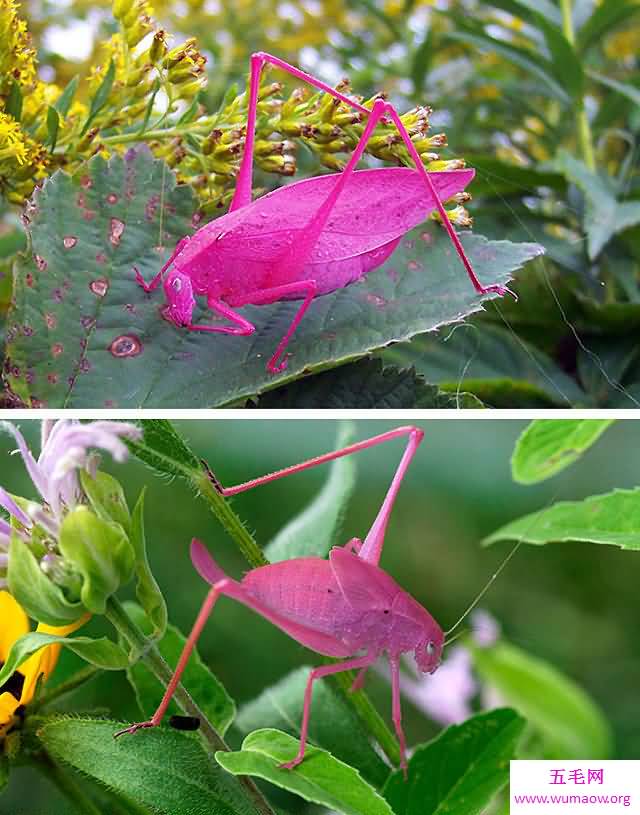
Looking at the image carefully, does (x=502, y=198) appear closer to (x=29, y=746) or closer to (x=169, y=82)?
(x=169, y=82)

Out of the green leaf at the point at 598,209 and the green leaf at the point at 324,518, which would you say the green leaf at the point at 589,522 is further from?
the green leaf at the point at 598,209

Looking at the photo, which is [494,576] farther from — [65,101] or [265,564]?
[65,101]

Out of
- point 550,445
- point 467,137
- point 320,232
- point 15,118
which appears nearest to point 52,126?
point 15,118

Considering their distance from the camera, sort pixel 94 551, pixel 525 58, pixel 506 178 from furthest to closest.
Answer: pixel 525 58 < pixel 506 178 < pixel 94 551

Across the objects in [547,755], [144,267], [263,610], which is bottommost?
[547,755]

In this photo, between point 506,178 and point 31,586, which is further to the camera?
point 506,178

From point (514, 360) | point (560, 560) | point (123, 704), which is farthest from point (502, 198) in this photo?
point (123, 704)

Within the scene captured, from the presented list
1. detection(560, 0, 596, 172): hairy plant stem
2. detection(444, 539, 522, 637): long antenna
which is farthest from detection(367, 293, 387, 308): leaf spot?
detection(560, 0, 596, 172): hairy plant stem
